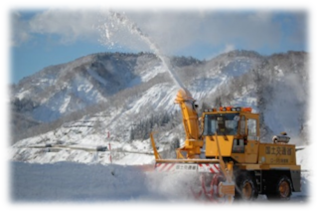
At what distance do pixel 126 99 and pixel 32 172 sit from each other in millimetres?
139873

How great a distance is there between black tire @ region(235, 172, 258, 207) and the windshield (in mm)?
1500

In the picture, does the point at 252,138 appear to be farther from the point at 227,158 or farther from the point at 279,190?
the point at 279,190

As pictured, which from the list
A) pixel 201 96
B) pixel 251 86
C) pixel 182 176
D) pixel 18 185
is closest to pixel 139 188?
pixel 182 176

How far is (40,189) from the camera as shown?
10750 mm

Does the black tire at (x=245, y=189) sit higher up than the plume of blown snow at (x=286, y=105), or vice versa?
the plume of blown snow at (x=286, y=105)

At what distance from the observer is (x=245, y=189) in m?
13.3

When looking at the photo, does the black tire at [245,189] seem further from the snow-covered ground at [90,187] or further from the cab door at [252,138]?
the snow-covered ground at [90,187]

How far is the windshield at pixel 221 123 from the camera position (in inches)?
542

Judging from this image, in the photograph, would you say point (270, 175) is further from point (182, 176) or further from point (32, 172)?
point (32, 172)

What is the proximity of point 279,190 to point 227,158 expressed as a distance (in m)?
2.58

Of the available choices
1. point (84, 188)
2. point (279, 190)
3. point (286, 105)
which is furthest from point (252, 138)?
point (286, 105)

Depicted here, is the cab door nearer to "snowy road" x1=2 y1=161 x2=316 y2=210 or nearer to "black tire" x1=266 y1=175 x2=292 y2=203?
"black tire" x1=266 y1=175 x2=292 y2=203

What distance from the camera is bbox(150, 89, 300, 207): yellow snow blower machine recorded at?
12477 mm

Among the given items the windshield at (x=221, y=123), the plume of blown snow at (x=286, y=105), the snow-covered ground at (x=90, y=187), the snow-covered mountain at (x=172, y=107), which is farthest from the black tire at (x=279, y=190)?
the plume of blown snow at (x=286, y=105)
